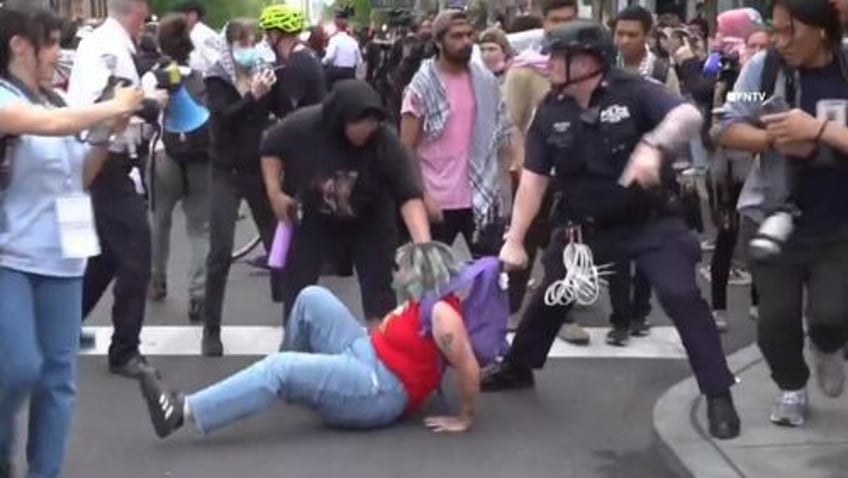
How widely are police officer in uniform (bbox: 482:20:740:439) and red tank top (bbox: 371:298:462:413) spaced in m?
0.53

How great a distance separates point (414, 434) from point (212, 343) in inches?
76.8

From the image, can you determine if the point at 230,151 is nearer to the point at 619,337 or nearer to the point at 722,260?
the point at 619,337

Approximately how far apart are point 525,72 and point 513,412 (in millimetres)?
2573

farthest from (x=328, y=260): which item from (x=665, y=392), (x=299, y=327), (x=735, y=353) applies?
(x=735, y=353)

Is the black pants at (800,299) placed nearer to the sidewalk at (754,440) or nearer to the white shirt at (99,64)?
the sidewalk at (754,440)

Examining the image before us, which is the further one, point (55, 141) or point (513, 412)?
point (513, 412)

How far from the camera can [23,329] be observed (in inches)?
203

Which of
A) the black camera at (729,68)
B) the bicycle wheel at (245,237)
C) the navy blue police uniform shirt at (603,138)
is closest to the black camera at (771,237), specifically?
the navy blue police uniform shirt at (603,138)

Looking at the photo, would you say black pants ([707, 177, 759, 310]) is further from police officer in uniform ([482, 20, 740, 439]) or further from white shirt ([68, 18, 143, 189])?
white shirt ([68, 18, 143, 189])

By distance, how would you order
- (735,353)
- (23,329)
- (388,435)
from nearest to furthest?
(23,329) → (388,435) → (735,353)

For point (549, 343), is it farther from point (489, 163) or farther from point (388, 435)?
point (489, 163)

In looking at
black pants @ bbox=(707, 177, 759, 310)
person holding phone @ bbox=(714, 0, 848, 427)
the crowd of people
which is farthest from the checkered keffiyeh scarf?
person holding phone @ bbox=(714, 0, 848, 427)

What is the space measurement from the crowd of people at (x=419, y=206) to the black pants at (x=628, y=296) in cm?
2

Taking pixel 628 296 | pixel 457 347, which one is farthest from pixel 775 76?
pixel 628 296
